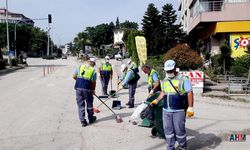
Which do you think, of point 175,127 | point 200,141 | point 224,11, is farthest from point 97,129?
point 224,11

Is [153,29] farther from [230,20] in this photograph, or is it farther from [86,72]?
[86,72]

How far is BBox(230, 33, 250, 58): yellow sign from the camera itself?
25.1m

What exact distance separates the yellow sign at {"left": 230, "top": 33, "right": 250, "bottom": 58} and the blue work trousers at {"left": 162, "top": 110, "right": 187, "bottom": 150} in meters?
20.3

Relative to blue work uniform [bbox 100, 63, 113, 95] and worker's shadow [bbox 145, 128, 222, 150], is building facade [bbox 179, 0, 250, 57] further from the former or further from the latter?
worker's shadow [bbox 145, 128, 222, 150]

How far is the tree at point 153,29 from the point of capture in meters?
37.4

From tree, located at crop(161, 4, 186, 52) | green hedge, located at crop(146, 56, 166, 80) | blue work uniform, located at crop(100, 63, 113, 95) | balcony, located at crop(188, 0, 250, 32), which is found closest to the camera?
blue work uniform, located at crop(100, 63, 113, 95)

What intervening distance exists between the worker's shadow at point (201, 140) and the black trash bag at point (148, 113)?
0.95 meters

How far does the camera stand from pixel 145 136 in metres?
7.78

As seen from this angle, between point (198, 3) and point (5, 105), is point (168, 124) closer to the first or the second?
point (5, 105)

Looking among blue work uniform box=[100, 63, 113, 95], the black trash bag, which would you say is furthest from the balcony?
the black trash bag

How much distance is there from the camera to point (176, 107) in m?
6.09

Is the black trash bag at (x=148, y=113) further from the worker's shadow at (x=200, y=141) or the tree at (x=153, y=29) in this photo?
the tree at (x=153, y=29)

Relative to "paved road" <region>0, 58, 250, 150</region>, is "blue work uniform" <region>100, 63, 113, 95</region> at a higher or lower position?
higher

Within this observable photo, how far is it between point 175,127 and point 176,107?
1.24 feet
